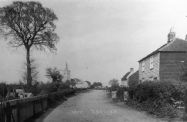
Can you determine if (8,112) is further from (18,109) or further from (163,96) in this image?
(163,96)

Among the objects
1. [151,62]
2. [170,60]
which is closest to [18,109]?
[170,60]

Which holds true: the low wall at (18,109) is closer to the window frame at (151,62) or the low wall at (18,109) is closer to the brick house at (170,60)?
the brick house at (170,60)

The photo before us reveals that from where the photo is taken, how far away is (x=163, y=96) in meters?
11.3

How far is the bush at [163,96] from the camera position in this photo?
1029 centimetres

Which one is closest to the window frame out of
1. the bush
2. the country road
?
the bush

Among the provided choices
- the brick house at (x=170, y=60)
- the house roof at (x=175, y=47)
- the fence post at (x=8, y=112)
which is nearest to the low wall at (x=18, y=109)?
the fence post at (x=8, y=112)

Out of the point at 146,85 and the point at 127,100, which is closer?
the point at 146,85

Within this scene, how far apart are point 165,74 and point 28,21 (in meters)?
19.2

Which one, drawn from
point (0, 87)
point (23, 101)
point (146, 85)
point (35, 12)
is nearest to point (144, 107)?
point (146, 85)

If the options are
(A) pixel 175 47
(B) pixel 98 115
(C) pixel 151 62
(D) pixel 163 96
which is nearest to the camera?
(B) pixel 98 115

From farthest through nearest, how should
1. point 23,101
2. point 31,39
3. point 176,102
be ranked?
point 31,39
point 176,102
point 23,101

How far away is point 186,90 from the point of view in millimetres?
9789

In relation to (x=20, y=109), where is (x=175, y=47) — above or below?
above

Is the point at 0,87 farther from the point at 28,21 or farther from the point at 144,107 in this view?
the point at 144,107
